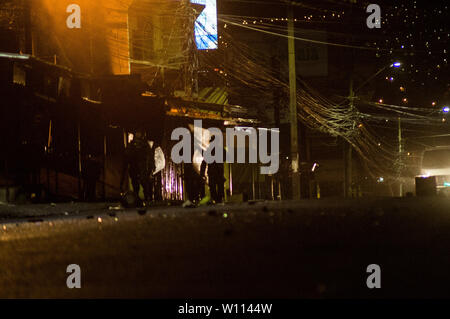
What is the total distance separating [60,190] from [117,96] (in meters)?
4.47

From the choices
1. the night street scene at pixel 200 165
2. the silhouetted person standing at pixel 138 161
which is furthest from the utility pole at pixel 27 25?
the silhouetted person standing at pixel 138 161

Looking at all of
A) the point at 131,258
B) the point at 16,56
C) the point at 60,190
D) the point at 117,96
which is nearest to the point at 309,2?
the point at 117,96

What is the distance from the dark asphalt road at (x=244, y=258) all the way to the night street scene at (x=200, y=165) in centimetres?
3

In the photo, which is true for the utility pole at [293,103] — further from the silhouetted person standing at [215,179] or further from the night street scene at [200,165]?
the silhouetted person standing at [215,179]

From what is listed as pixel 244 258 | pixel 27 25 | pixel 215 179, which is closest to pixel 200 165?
pixel 215 179

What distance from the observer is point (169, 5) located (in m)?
32.8

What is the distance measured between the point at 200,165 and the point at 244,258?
2245 cm

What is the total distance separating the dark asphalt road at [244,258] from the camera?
5.57 meters

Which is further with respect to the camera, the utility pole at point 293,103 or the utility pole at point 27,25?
the utility pole at point 293,103

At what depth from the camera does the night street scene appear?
6090 millimetres

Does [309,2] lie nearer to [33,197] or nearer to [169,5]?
[169,5]

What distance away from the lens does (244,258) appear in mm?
6688

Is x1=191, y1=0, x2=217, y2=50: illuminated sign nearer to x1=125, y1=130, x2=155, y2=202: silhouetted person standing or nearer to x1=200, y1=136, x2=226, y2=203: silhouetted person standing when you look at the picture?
x1=200, y1=136, x2=226, y2=203: silhouetted person standing
